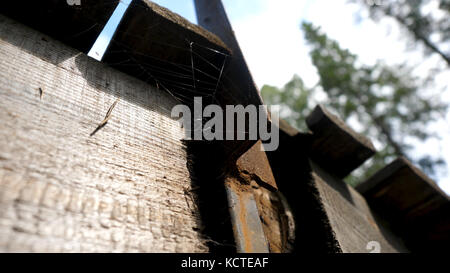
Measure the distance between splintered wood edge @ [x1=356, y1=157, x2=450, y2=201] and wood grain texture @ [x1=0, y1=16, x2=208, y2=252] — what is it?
325 centimetres

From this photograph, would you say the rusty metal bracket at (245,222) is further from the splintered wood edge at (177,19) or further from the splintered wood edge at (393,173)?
the splintered wood edge at (393,173)

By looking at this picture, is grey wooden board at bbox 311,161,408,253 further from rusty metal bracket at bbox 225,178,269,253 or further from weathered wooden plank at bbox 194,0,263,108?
weathered wooden plank at bbox 194,0,263,108

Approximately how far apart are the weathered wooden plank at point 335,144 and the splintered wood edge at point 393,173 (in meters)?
0.56

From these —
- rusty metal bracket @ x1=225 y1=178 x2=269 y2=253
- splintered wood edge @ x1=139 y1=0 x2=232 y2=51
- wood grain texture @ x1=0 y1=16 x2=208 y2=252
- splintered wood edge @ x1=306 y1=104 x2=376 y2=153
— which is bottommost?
wood grain texture @ x1=0 y1=16 x2=208 y2=252

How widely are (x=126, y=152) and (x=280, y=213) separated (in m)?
1.44

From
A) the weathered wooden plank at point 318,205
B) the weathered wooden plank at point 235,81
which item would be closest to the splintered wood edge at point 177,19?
the weathered wooden plank at point 235,81

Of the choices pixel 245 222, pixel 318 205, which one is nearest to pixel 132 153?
pixel 245 222

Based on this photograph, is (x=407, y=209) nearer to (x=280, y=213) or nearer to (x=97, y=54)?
(x=280, y=213)

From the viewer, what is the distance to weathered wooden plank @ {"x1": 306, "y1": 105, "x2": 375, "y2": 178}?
3.25m

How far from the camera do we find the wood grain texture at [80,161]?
1039 millimetres

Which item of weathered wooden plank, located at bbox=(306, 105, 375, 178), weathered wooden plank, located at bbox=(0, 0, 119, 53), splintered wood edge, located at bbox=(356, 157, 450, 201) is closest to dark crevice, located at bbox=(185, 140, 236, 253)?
weathered wooden plank, located at bbox=(0, 0, 119, 53)

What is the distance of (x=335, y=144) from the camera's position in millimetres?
3381
